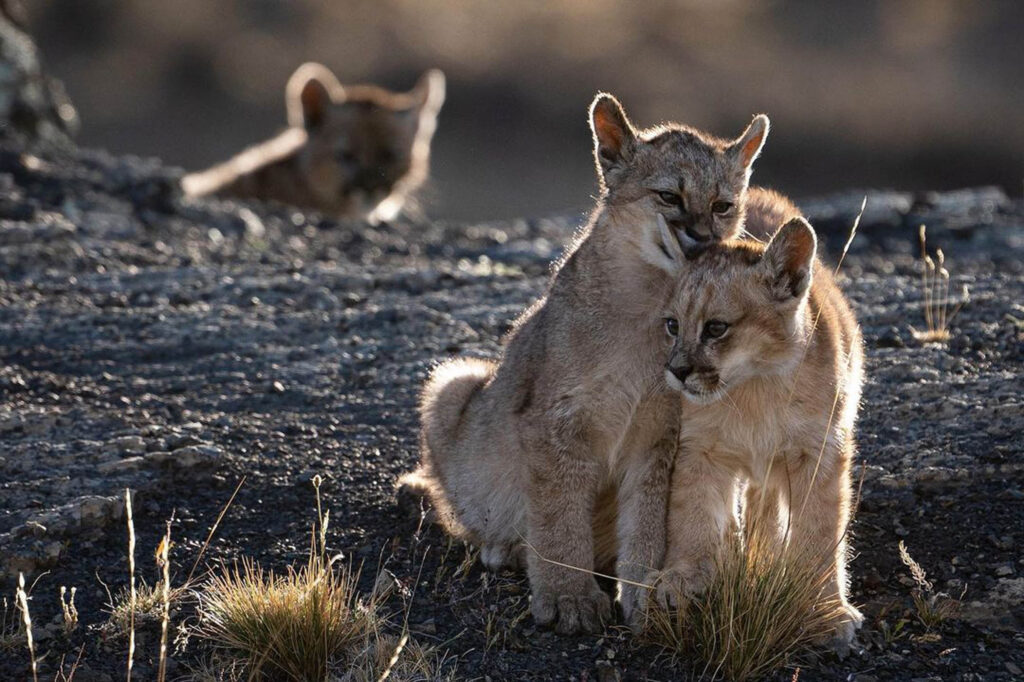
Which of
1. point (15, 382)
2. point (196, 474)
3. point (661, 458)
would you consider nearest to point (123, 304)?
point (15, 382)

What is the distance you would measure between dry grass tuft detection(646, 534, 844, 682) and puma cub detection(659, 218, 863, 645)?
88mm

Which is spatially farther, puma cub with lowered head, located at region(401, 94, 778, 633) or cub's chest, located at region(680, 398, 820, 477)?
puma cub with lowered head, located at region(401, 94, 778, 633)

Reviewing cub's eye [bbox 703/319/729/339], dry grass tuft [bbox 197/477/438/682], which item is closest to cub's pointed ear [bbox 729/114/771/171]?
cub's eye [bbox 703/319/729/339]

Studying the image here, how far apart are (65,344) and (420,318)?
2128 mm

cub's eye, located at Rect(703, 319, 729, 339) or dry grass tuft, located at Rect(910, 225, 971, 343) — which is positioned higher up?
dry grass tuft, located at Rect(910, 225, 971, 343)

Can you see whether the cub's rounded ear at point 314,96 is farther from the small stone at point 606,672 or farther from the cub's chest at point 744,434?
the small stone at point 606,672

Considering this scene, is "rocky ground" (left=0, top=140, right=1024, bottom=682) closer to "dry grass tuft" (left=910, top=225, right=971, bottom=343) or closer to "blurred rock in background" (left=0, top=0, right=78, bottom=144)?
"dry grass tuft" (left=910, top=225, right=971, bottom=343)

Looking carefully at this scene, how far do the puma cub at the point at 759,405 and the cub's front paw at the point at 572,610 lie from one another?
0.32 m

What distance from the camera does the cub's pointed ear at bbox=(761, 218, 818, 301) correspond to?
4.98m

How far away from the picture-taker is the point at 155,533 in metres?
5.75

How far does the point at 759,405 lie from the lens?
507cm

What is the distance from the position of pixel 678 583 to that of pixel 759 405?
732 millimetres

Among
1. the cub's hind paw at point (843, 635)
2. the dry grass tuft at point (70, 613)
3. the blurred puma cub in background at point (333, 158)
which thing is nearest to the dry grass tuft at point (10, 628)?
the dry grass tuft at point (70, 613)

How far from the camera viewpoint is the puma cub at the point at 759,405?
5.00 m
